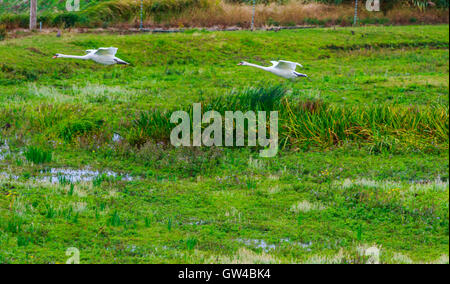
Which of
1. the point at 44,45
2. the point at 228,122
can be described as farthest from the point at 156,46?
the point at 228,122

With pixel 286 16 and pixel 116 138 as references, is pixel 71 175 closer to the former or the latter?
pixel 116 138

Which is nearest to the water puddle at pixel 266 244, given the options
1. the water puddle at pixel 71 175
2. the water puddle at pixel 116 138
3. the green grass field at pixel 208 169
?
the green grass field at pixel 208 169

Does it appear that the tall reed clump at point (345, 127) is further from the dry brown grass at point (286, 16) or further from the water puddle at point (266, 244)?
the dry brown grass at point (286, 16)

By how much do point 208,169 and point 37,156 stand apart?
3260 millimetres

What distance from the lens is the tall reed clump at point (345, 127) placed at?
14086 millimetres

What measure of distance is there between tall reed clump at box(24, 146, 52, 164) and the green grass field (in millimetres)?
20

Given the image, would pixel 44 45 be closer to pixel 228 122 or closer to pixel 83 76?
pixel 83 76

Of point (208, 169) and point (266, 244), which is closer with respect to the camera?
point (266, 244)

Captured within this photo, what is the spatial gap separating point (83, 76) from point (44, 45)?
A: 121 inches

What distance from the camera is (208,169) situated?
42.5 ft

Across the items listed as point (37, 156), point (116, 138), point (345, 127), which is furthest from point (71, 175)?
point (345, 127)

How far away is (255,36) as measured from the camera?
96.4 ft

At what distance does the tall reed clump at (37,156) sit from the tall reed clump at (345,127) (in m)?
1.86

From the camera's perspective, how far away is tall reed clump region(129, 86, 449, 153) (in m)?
14.1
